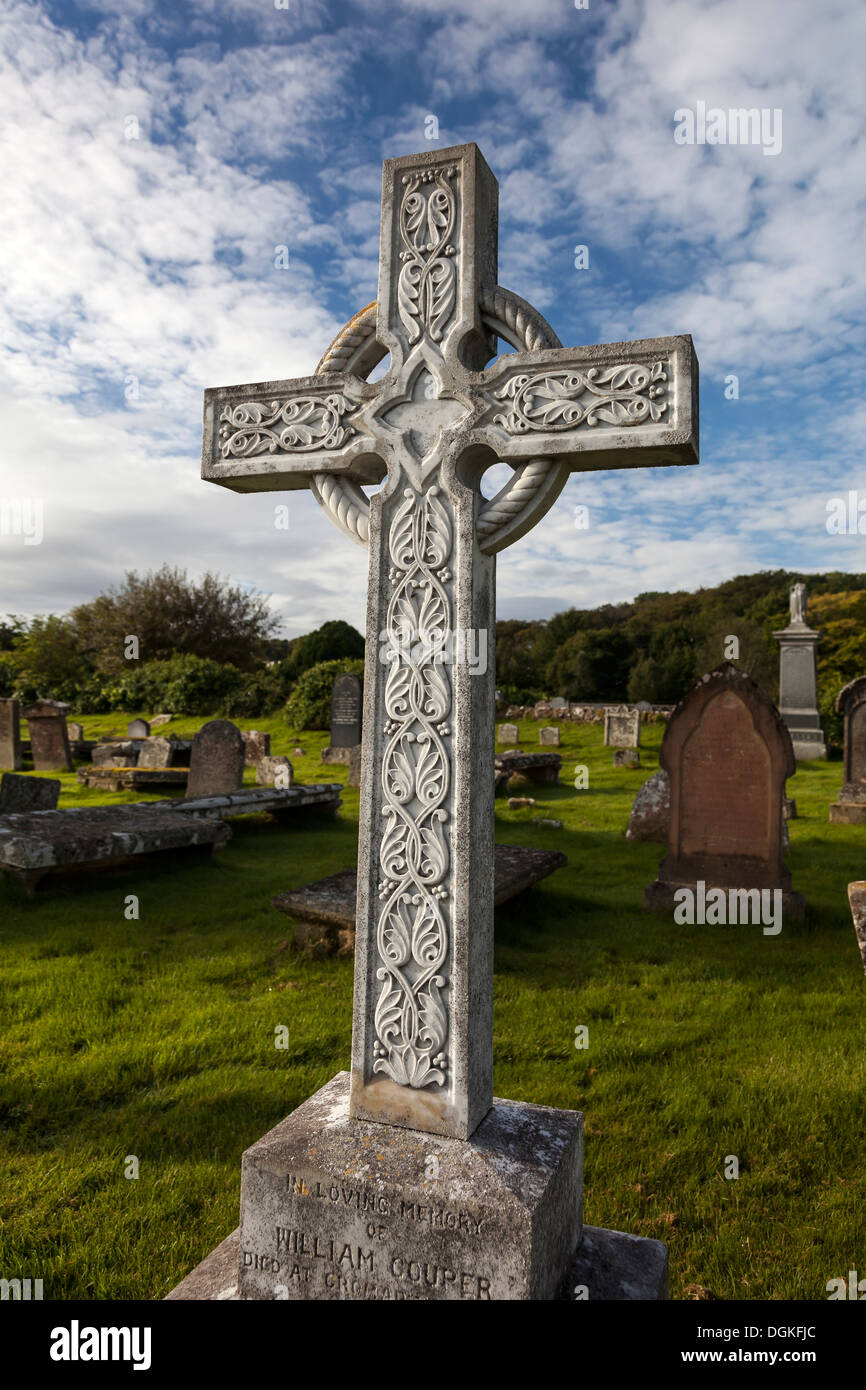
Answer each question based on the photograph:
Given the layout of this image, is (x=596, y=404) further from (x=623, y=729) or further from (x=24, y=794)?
(x=623, y=729)

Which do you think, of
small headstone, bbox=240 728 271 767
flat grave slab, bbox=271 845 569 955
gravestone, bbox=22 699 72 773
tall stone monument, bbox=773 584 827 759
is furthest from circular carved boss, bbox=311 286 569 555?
tall stone monument, bbox=773 584 827 759

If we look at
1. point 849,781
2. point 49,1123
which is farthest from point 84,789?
point 849,781

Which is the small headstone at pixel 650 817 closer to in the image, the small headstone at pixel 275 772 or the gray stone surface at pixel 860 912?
the gray stone surface at pixel 860 912

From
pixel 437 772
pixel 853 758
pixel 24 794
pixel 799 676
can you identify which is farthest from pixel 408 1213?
pixel 799 676

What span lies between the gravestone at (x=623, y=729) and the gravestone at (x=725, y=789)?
1169cm

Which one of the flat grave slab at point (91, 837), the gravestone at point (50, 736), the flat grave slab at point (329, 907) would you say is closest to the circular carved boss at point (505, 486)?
the flat grave slab at point (329, 907)

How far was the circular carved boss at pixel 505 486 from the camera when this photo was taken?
2.18 m

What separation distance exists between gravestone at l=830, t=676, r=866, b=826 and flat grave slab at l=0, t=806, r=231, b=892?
8232 mm

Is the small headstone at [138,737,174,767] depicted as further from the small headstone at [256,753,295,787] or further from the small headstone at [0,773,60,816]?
the small headstone at [0,773,60,816]

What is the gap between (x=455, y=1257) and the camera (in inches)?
74.2

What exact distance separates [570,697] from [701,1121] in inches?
1345

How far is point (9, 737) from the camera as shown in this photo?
52.5ft

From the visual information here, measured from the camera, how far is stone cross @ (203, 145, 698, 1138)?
6.91 feet
